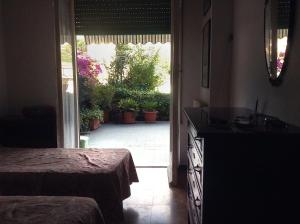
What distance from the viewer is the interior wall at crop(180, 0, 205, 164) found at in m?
3.77

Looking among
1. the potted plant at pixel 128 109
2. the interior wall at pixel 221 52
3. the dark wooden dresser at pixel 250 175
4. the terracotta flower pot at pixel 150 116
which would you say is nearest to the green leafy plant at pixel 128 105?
the potted plant at pixel 128 109

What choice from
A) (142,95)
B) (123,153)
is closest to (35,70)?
(123,153)

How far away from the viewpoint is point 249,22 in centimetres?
233

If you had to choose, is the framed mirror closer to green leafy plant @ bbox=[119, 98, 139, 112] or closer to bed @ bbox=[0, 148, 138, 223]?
bed @ bbox=[0, 148, 138, 223]

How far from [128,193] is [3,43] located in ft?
8.74

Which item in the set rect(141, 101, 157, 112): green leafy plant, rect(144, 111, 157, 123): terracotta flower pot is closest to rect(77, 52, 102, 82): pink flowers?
rect(141, 101, 157, 112): green leafy plant

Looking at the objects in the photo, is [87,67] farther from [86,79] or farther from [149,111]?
[149,111]

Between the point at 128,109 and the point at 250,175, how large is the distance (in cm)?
703

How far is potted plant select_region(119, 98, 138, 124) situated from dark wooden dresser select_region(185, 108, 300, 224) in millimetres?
6949

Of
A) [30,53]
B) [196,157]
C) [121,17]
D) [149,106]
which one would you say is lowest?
[149,106]

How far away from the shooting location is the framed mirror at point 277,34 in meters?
1.55

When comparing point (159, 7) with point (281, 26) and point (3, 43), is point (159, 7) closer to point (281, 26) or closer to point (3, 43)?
point (3, 43)

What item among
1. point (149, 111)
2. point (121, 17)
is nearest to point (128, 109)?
point (149, 111)

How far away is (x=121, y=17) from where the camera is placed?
402 centimetres
